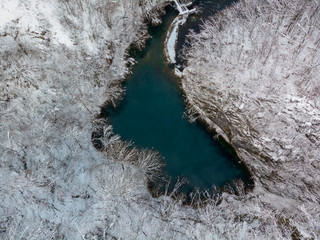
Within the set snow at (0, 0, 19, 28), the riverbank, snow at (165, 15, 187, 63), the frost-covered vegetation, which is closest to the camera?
the frost-covered vegetation

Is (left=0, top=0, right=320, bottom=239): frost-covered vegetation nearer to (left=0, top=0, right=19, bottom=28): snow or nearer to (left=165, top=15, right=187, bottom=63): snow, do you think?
(left=0, top=0, right=19, bottom=28): snow

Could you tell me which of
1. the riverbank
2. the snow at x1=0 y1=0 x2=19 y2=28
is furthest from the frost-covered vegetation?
the riverbank

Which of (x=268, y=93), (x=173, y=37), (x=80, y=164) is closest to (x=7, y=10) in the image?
(x=80, y=164)

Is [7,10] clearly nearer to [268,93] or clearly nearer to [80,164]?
[80,164]

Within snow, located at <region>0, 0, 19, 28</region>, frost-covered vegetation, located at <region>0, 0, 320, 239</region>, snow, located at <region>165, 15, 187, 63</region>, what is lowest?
frost-covered vegetation, located at <region>0, 0, 320, 239</region>

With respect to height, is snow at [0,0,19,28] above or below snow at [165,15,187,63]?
below

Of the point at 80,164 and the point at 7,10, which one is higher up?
the point at 7,10

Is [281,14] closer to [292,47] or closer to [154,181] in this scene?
[292,47]

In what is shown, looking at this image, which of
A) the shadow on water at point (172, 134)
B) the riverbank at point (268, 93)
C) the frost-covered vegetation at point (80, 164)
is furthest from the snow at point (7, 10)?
the riverbank at point (268, 93)
